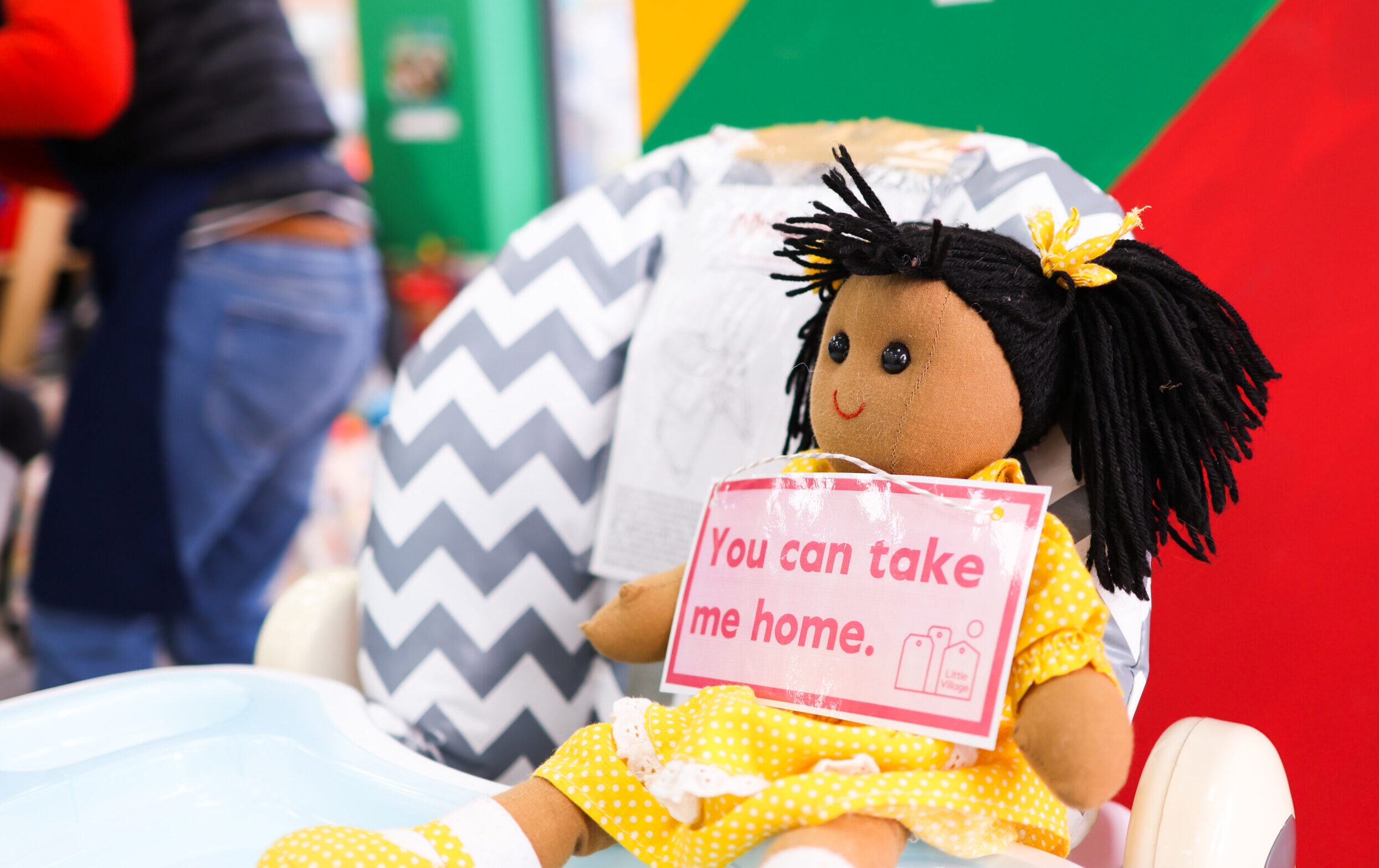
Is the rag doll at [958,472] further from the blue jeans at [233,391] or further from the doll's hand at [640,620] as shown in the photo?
the blue jeans at [233,391]

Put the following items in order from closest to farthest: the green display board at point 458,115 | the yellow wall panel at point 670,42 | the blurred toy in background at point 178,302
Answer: the yellow wall panel at point 670,42
the blurred toy in background at point 178,302
the green display board at point 458,115

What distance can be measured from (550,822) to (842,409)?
9.0 inches

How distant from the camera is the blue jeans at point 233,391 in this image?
1030mm

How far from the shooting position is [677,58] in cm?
92

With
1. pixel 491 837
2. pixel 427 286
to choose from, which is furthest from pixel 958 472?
pixel 427 286

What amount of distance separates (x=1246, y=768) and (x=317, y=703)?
0.52 meters

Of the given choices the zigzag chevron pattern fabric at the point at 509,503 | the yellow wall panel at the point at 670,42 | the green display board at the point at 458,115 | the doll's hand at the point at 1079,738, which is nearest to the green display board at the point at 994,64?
the yellow wall panel at the point at 670,42

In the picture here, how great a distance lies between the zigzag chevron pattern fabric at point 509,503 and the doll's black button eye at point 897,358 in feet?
0.94

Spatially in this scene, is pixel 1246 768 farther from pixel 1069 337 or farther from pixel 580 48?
pixel 580 48

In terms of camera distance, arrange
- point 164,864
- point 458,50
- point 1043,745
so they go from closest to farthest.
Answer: point 1043,745
point 164,864
point 458,50

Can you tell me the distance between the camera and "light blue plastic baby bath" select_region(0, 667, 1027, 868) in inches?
22.3

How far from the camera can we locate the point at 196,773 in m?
0.63

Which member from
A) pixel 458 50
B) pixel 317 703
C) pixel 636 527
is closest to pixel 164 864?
pixel 317 703

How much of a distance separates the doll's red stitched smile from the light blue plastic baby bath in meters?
0.24
